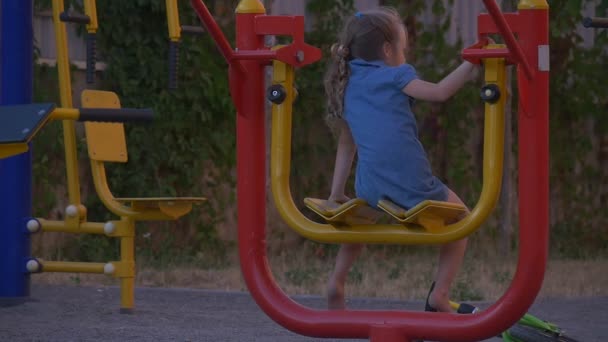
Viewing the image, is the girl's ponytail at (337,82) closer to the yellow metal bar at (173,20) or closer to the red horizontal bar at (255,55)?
the red horizontal bar at (255,55)

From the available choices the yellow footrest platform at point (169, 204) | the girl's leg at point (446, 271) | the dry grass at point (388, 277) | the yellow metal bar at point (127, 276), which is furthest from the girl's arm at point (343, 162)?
the dry grass at point (388, 277)

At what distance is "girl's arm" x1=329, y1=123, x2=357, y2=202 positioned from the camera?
11.9 ft

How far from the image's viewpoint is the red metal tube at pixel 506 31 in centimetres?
281

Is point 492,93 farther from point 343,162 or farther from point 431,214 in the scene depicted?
point 343,162

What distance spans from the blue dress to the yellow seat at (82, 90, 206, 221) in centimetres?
187

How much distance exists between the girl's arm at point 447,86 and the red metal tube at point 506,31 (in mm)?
227

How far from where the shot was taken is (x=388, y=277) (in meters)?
7.21

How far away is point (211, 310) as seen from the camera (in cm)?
557

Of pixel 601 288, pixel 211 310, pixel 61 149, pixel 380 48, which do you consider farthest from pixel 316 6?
pixel 380 48

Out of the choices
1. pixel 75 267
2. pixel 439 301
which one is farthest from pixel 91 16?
pixel 439 301

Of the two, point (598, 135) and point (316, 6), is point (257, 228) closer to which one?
point (316, 6)

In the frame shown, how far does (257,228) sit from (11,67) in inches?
105

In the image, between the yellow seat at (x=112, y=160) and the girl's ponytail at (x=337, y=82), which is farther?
the yellow seat at (x=112, y=160)

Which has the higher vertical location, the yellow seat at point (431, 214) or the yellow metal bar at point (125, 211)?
the yellow seat at point (431, 214)
